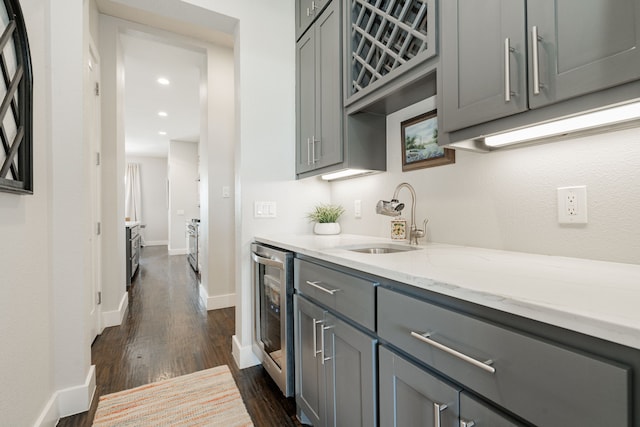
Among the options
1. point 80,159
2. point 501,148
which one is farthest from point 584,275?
point 80,159

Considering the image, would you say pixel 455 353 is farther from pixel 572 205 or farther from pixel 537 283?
pixel 572 205

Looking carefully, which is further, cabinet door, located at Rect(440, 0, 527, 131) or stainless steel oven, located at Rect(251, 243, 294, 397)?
stainless steel oven, located at Rect(251, 243, 294, 397)

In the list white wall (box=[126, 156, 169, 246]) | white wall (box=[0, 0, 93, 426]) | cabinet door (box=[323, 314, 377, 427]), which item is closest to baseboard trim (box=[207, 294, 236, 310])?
white wall (box=[0, 0, 93, 426])

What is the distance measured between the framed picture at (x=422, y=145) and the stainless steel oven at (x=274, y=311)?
888 mm

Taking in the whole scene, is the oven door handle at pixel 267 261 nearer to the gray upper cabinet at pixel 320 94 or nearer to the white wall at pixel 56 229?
the gray upper cabinet at pixel 320 94

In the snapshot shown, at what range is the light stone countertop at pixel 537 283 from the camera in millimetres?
483

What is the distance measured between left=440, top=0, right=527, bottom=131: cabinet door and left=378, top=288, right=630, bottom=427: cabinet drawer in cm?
69

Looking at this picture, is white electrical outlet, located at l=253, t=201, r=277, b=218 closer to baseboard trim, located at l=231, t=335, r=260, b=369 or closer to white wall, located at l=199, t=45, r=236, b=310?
baseboard trim, located at l=231, t=335, r=260, b=369

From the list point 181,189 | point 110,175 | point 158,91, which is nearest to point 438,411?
point 110,175

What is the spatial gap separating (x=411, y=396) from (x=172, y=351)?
2158 mm

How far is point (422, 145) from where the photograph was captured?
1.62 m

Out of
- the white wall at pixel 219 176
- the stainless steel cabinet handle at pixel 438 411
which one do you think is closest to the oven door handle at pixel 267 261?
the stainless steel cabinet handle at pixel 438 411

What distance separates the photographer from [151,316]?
309cm

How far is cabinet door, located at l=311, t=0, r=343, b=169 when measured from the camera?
1771 mm
